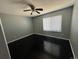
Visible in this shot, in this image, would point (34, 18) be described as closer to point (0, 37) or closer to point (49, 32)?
point (49, 32)

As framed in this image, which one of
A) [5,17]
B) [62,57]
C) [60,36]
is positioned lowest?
[62,57]

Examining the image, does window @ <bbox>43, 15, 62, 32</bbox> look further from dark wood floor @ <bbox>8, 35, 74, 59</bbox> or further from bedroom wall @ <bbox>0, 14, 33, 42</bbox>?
bedroom wall @ <bbox>0, 14, 33, 42</bbox>

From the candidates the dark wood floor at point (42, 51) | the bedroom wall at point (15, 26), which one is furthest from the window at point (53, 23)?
the bedroom wall at point (15, 26)

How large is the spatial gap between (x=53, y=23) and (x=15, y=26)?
3.43 metres

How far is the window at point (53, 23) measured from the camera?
4727 mm

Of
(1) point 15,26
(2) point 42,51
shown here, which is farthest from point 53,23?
(1) point 15,26

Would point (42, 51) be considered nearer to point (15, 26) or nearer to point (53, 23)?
point (53, 23)

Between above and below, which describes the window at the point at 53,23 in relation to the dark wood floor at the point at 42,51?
above

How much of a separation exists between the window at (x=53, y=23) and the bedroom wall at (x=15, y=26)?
1.97 m

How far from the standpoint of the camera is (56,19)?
16.2 ft

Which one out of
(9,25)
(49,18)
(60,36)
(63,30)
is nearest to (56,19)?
(49,18)

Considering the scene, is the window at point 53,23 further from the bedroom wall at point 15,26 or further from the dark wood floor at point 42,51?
the bedroom wall at point 15,26

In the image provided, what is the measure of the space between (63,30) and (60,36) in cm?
58

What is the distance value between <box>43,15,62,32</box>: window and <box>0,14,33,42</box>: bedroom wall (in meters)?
1.97
